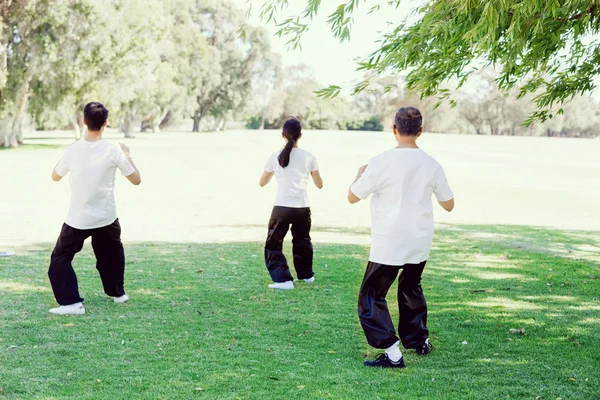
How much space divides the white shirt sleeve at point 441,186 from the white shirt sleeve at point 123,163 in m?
3.12

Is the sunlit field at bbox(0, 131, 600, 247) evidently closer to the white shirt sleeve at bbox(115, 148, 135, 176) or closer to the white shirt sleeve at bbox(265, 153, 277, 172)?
the white shirt sleeve at bbox(265, 153, 277, 172)

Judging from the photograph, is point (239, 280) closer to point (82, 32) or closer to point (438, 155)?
point (82, 32)

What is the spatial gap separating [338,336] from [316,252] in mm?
A: 5225

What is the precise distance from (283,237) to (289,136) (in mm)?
1219

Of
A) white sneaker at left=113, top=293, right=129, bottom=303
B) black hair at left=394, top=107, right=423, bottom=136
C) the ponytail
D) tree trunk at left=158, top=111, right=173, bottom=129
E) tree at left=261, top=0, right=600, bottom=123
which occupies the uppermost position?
tree at left=261, top=0, right=600, bottom=123

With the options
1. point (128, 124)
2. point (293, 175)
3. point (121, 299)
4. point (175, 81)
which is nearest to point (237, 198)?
point (293, 175)

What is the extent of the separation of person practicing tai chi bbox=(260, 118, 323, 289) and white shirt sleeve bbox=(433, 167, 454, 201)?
8.82ft

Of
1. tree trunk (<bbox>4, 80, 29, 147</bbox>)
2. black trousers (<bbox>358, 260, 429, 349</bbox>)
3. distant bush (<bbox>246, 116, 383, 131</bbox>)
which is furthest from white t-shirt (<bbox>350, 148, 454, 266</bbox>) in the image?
distant bush (<bbox>246, 116, 383, 131</bbox>)

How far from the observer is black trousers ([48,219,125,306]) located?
678 centimetres

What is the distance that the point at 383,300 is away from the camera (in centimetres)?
543

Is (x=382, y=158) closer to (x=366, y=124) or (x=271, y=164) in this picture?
(x=271, y=164)

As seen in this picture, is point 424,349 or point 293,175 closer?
point 424,349

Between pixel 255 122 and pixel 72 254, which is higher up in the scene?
pixel 72 254

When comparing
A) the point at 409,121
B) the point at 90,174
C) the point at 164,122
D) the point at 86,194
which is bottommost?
the point at 164,122
